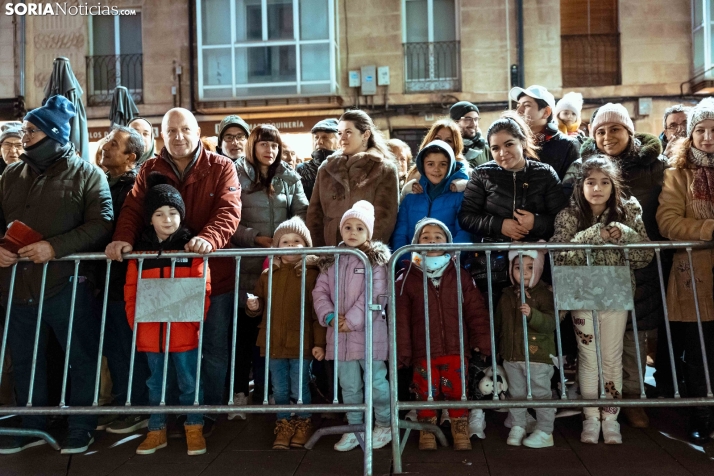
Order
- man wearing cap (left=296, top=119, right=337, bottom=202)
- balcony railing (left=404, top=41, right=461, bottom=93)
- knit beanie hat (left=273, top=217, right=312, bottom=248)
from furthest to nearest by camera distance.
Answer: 1. balcony railing (left=404, top=41, right=461, bottom=93)
2. man wearing cap (left=296, top=119, right=337, bottom=202)
3. knit beanie hat (left=273, top=217, right=312, bottom=248)

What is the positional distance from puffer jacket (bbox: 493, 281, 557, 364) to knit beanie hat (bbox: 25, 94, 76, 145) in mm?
3287

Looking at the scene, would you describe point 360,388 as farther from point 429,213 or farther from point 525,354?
point 429,213

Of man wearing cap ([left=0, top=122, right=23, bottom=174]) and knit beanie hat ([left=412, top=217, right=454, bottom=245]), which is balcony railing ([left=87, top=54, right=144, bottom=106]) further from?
knit beanie hat ([left=412, top=217, right=454, bottom=245])

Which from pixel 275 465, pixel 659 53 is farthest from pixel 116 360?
pixel 659 53

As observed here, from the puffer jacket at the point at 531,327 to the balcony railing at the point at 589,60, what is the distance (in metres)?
11.6

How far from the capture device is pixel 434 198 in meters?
5.31

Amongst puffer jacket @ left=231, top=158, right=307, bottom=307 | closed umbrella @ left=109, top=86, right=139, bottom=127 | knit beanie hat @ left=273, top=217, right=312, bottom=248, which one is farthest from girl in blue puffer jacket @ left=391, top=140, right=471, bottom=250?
closed umbrella @ left=109, top=86, right=139, bottom=127

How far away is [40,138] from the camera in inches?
185

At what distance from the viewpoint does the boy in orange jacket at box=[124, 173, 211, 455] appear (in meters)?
4.51

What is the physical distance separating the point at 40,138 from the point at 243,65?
11812 millimetres

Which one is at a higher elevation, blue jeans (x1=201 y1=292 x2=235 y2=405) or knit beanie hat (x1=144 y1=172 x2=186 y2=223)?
knit beanie hat (x1=144 y1=172 x2=186 y2=223)

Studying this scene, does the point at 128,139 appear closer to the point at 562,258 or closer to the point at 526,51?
the point at 562,258

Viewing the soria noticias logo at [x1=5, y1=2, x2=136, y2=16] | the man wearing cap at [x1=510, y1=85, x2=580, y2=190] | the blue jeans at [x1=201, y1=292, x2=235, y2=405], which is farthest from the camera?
the soria noticias logo at [x1=5, y1=2, x2=136, y2=16]

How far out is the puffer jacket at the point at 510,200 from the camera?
4.92 m
